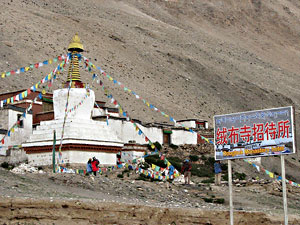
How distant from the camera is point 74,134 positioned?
21.8m

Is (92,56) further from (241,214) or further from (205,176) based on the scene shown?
(241,214)

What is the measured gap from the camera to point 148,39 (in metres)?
72.6

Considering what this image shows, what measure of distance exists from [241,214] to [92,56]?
47.7m

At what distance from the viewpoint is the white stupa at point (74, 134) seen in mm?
21875

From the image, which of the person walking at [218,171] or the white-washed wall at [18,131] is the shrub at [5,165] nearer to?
the white-washed wall at [18,131]

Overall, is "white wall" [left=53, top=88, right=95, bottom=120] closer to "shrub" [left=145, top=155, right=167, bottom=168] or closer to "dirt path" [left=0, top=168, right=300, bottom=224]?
"dirt path" [left=0, top=168, right=300, bottom=224]

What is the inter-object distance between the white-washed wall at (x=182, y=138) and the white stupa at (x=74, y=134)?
50.5 feet

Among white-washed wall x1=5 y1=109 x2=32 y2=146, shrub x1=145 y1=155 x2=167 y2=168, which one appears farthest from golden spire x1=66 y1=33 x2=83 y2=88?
shrub x1=145 y1=155 x2=167 y2=168

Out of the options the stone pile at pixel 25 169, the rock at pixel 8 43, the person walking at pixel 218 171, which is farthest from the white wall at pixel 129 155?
the rock at pixel 8 43

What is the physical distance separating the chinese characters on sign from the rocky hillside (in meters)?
32.9

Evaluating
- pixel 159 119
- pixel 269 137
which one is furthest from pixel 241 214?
pixel 159 119

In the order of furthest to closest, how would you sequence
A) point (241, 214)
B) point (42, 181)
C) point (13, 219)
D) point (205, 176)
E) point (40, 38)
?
1. point (40, 38)
2. point (205, 176)
3. point (42, 181)
4. point (241, 214)
5. point (13, 219)

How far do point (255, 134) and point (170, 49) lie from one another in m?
59.9

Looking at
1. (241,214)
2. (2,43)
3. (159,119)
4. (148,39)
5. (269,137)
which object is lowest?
(241,214)
